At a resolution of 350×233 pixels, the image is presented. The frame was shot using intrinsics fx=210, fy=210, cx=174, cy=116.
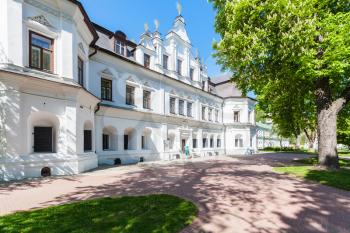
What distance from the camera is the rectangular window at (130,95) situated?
1969 centimetres

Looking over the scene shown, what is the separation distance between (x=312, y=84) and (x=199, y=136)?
16489 millimetres

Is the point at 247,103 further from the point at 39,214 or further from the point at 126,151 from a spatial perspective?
the point at 39,214

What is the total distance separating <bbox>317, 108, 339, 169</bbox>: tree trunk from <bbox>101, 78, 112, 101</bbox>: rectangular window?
15.9 m

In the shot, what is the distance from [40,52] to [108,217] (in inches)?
410

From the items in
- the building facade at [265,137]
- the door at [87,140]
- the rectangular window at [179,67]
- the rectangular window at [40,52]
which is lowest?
the building facade at [265,137]

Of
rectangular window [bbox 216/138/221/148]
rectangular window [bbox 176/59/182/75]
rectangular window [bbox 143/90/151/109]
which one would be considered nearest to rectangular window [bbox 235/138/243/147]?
rectangular window [bbox 216/138/221/148]

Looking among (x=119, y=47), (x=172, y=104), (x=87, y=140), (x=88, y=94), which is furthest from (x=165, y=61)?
(x=87, y=140)

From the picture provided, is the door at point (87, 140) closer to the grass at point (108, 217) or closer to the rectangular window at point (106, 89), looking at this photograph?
the rectangular window at point (106, 89)

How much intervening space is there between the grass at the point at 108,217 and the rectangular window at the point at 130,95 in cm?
1381

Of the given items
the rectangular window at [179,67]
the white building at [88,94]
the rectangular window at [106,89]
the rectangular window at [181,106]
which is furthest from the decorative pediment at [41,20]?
the rectangular window at [181,106]

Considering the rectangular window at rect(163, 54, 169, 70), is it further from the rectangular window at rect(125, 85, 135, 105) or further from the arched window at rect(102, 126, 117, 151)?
the arched window at rect(102, 126, 117, 151)

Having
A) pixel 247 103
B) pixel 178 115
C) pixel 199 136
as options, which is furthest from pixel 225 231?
pixel 247 103

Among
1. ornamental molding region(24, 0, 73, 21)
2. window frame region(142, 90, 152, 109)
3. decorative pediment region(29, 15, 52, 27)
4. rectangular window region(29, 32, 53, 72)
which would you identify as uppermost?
ornamental molding region(24, 0, 73, 21)

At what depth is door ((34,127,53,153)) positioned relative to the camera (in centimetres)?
1162
